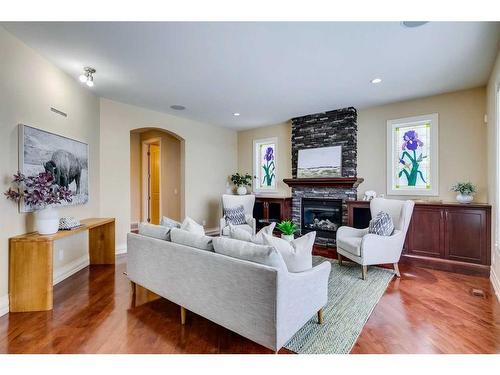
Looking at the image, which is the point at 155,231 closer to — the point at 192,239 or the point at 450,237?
the point at 192,239

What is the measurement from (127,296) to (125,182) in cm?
237

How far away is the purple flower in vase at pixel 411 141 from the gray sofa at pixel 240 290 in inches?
Answer: 135

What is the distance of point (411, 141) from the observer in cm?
450

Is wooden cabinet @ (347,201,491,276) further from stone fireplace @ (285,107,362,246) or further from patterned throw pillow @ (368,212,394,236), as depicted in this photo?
stone fireplace @ (285,107,362,246)

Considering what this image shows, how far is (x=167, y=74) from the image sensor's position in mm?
3389

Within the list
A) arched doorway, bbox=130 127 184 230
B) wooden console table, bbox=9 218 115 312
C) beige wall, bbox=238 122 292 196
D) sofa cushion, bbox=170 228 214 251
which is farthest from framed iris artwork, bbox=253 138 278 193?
wooden console table, bbox=9 218 115 312

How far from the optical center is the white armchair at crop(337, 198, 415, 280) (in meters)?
3.32

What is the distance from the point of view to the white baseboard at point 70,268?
3.26 metres

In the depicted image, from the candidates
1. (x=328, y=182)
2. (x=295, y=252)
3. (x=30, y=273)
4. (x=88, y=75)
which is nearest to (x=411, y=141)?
(x=328, y=182)

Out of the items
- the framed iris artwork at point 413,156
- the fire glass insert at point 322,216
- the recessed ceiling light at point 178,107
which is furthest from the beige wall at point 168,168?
the framed iris artwork at point 413,156

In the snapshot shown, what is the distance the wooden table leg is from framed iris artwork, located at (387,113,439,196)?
→ 4.78 meters

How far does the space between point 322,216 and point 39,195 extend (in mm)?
4672
